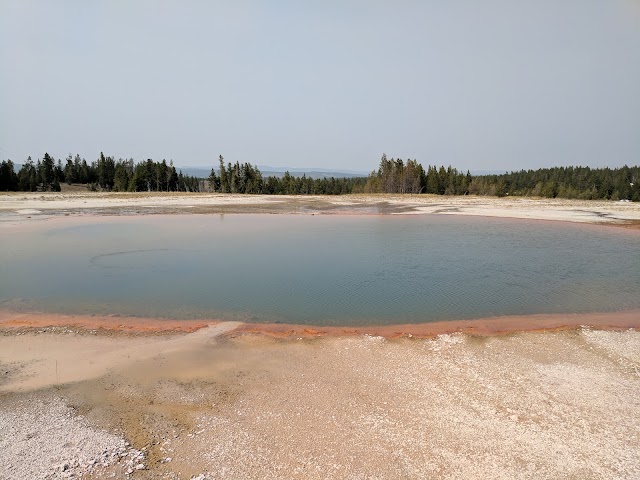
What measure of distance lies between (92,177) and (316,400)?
308 ft

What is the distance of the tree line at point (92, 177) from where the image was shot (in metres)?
67.6

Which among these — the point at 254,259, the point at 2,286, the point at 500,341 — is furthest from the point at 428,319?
the point at 2,286

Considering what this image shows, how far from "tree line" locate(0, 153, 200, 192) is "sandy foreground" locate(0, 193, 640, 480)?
229 feet

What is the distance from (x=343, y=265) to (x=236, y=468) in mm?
11556

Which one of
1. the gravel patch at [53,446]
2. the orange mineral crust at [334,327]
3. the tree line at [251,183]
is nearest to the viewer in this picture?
the gravel patch at [53,446]

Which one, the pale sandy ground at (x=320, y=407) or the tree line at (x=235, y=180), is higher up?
the tree line at (x=235, y=180)

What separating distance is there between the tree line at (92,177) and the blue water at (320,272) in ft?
167

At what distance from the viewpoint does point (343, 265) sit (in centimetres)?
1625

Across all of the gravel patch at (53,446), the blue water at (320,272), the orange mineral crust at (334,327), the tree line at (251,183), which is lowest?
the gravel patch at (53,446)

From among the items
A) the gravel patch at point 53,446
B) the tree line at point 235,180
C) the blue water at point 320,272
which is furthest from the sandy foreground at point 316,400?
the tree line at point 235,180

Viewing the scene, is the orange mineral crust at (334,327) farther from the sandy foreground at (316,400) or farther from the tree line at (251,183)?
the tree line at (251,183)

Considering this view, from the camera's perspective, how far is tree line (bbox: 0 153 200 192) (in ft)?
222

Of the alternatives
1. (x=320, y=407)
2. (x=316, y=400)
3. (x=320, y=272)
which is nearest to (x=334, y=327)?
(x=316, y=400)

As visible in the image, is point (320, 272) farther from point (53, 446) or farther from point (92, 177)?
point (92, 177)
